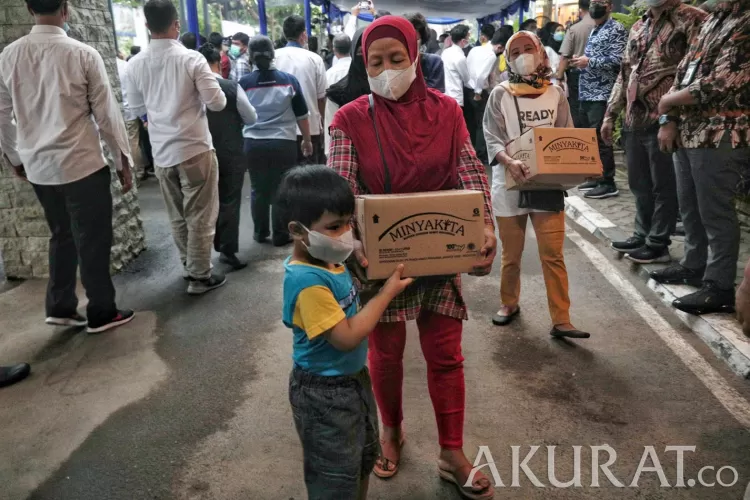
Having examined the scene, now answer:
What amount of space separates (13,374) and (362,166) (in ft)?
8.73

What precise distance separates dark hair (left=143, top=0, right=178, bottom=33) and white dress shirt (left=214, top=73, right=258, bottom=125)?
0.85m

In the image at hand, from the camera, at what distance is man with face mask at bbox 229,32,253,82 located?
26.8 feet

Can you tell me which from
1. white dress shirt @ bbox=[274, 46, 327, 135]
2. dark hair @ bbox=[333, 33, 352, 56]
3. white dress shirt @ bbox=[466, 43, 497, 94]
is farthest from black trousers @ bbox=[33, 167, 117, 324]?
white dress shirt @ bbox=[466, 43, 497, 94]

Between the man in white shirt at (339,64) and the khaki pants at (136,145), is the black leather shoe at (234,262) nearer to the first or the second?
the man in white shirt at (339,64)

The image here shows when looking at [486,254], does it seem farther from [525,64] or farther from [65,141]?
[65,141]

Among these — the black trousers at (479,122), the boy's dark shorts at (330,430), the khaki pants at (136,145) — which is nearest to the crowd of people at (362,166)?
the boy's dark shorts at (330,430)

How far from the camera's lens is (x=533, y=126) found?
3.62 metres

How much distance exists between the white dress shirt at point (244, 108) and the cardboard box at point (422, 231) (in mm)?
3581

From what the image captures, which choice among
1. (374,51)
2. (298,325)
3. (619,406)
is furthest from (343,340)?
(619,406)

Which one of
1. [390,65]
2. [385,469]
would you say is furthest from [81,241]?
[390,65]

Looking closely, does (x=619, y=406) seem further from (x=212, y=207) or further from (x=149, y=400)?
(x=212, y=207)

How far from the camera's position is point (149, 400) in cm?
328

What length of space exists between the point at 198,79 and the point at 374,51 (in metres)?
2.73

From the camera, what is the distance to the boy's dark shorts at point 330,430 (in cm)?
183
